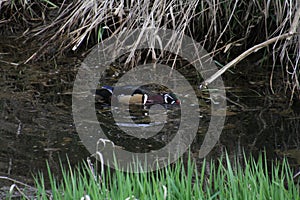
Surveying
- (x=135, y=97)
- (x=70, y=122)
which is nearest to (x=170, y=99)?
(x=135, y=97)

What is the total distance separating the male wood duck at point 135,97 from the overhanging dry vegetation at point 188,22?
0.49 m

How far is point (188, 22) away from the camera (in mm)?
5285

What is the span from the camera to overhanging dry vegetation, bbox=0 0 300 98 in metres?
5.26

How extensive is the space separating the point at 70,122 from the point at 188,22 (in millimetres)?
1287

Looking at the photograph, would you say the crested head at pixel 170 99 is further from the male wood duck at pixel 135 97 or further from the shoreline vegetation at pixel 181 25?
the shoreline vegetation at pixel 181 25

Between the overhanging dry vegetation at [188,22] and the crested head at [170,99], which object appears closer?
the crested head at [170,99]

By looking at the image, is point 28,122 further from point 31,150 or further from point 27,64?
point 27,64

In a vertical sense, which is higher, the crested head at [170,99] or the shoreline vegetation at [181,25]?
the shoreline vegetation at [181,25]

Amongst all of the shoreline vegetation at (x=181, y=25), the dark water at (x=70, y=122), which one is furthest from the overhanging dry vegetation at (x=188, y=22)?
the dark water at (x=70, y=122)

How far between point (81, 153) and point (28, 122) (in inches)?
24.4

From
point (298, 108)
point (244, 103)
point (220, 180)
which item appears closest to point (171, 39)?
point (244, 103)

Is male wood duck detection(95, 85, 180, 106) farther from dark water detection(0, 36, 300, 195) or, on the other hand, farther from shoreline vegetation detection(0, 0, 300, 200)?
shoreline vegetation detection(0, 0, 300, 200)

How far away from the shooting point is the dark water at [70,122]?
418 centimetres

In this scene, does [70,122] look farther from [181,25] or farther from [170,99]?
[181,25]
